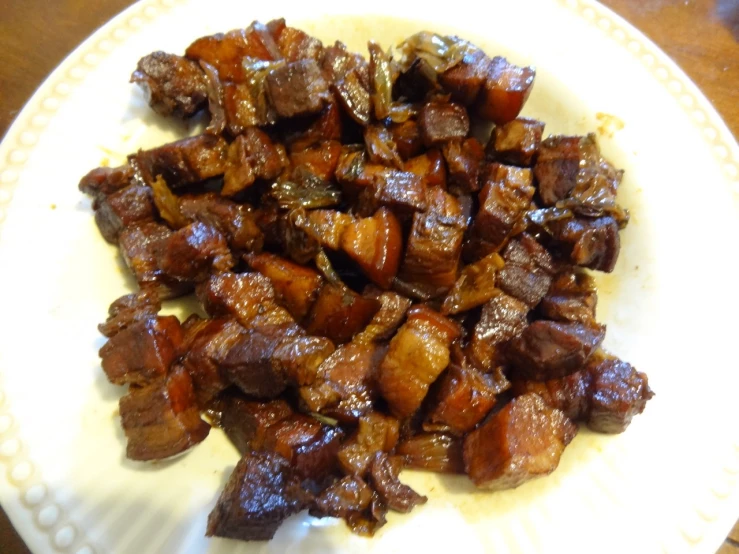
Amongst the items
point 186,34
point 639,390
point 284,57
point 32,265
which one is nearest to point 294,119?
point 284,57

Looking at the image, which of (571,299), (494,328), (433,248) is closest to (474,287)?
(494,328)

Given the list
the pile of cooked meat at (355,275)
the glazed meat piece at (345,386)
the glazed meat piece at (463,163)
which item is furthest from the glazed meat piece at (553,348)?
the glazed meat piece at (463,163)

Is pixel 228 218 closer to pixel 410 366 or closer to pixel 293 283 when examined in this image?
pixel 293 283

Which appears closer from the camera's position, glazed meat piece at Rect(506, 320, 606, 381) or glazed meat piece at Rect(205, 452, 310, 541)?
glazed meat piece at Rect(205, 452, 310, 541)

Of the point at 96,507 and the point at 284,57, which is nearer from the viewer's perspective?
the point at 96,507

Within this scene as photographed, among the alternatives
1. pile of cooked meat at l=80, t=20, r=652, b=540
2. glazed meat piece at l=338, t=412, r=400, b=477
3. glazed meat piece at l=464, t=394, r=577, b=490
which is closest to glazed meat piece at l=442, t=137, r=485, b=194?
pile of cooked meat at l=80, t=20, r=652, b=540

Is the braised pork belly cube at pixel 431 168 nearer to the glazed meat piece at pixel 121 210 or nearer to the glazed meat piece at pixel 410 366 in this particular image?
the glazed meat piece at pixel 410 366

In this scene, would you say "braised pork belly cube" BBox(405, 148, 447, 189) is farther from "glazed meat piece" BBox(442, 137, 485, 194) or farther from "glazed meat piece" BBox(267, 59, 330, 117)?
"glazed meat piece" BBox(267, 59, 330, 117)

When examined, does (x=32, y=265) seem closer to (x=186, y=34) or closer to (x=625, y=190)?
(x=186, y=34)
